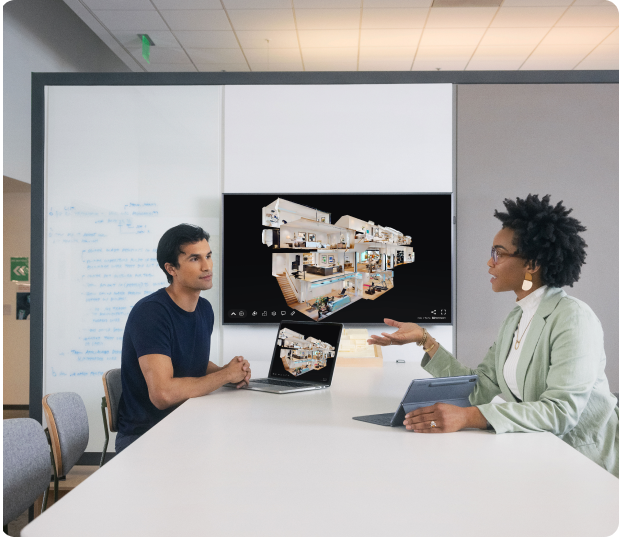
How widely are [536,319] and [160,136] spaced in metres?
2.82

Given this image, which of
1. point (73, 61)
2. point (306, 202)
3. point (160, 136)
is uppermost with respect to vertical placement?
point (73, 61)

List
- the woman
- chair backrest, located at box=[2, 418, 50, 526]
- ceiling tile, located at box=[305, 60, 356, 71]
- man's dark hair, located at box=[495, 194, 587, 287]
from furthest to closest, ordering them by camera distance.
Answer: ceiling tile, located at box=[305, 60, 356, 71], man's dark hair, located at box=[495, 194, 587, 287], the woman, chair backrest, located at box=[2, 418, 50, 526]

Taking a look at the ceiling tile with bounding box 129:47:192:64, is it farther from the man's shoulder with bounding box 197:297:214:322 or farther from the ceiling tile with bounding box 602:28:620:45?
the ceiling tile with bounding box 602:28:620:45

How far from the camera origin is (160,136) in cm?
370

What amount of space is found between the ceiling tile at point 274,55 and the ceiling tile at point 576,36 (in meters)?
2.30

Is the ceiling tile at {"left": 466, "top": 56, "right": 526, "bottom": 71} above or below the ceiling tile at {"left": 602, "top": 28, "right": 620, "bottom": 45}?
below

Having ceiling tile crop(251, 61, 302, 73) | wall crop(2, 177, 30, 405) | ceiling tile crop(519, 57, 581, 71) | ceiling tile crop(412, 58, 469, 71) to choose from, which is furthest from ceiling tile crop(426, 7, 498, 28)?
Answer: wall crop(2, 177, 30, 405)

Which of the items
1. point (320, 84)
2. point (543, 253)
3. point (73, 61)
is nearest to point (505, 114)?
point (320, 84)

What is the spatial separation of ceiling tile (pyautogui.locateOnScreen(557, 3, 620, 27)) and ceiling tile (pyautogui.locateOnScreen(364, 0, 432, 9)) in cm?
119

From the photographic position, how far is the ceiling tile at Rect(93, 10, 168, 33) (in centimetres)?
439

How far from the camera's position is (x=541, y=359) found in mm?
1708

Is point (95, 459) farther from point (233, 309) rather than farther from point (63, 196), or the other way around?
point (63, 196)

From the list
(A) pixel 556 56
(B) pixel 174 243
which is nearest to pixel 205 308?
(B) pixel 174 243

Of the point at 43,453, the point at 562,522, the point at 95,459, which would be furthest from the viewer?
the point at 95,459
